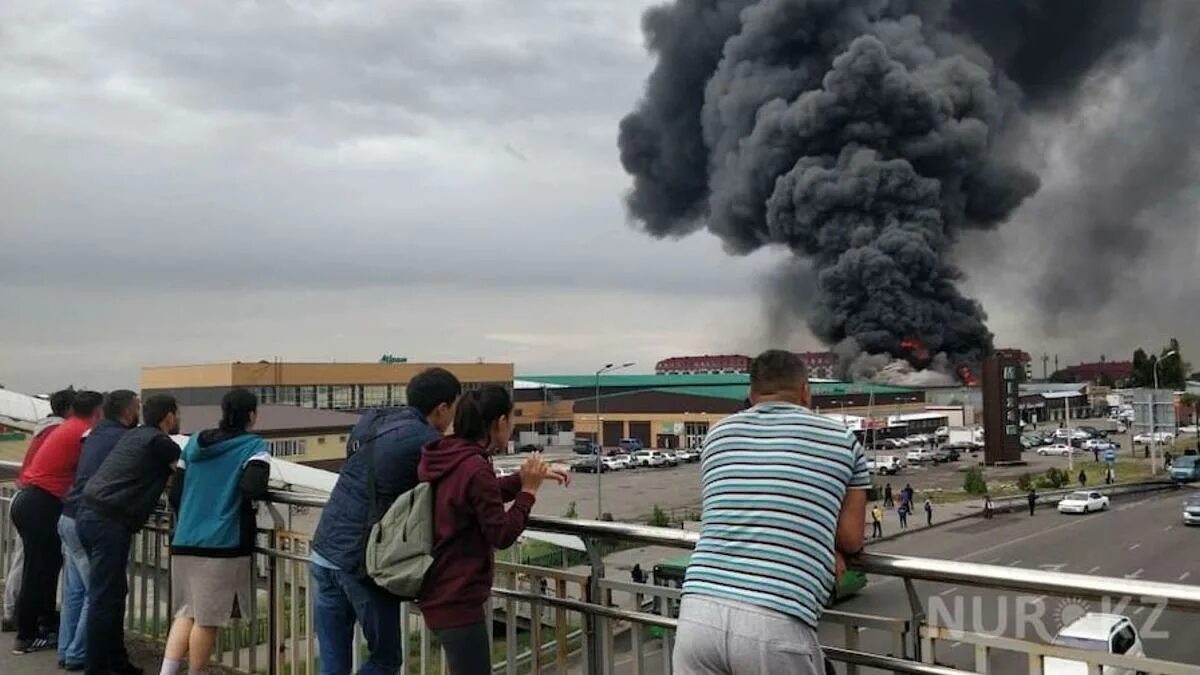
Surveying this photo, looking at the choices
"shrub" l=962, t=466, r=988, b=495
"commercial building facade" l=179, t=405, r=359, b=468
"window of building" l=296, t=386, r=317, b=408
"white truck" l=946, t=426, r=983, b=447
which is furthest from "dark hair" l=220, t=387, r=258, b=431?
"white truck" l=946, t=426, r=983, b=447

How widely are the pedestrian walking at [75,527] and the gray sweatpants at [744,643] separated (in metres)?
2.97

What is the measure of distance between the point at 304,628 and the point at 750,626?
2.68 meters

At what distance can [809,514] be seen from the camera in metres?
2.00

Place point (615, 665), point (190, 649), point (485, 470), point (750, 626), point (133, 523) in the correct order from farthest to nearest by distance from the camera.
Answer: point (133, 523)
point (190, 649)
point (615, 665)
point (485, 470)
point (750, 626)

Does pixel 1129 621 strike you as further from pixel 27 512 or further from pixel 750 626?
pixel 27 512

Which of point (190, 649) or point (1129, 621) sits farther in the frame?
point (190, 649)

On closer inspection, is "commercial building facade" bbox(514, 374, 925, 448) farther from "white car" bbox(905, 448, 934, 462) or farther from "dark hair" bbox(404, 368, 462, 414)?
"dark hair" bbox(404, 368, 462, 414)

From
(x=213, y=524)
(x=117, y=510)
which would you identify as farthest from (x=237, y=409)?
(x=117, y=510)

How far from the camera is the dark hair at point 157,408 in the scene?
3.79 meters

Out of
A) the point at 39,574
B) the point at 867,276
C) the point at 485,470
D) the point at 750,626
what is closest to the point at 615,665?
the point at 485,470

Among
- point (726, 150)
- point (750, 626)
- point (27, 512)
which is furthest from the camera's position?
point (726, 150)

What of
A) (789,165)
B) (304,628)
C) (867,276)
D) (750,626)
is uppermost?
(789,165)

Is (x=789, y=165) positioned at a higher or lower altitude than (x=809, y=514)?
higher

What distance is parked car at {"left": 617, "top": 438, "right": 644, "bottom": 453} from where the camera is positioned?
5833 cm
